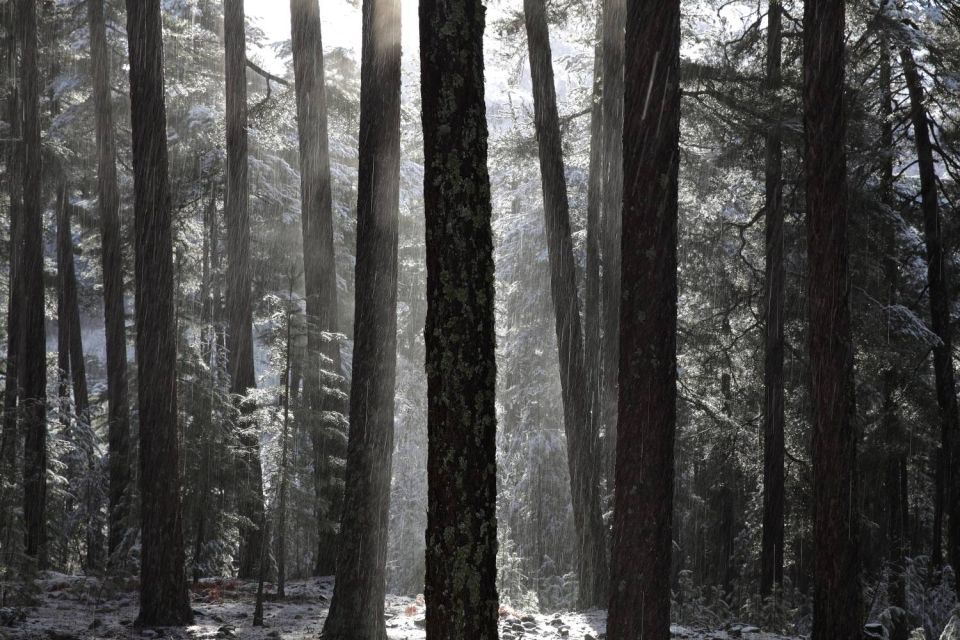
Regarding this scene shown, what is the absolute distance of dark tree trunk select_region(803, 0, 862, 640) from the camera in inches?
329

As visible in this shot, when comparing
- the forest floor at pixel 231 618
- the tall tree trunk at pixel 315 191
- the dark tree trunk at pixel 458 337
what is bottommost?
the forest floor at pixel 231 618

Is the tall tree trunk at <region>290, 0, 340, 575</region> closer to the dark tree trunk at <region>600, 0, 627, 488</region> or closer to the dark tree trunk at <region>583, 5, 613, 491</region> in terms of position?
the dark tree trunk at <region>600, 0, 627, 488</region>

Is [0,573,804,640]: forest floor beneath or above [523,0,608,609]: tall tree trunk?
beneath

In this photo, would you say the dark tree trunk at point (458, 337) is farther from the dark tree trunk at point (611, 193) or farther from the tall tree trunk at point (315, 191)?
the dark tree trunk at point (611, 193)

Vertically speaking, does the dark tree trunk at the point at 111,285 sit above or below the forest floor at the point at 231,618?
above

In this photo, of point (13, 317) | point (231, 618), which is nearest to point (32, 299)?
point (13, 317)

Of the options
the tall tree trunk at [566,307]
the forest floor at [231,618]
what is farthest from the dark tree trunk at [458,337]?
the tall tree trunk at [566,307]

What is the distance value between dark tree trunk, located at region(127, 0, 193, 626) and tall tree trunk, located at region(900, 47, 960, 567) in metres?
12.4

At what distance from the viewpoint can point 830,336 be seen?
28.4 feet

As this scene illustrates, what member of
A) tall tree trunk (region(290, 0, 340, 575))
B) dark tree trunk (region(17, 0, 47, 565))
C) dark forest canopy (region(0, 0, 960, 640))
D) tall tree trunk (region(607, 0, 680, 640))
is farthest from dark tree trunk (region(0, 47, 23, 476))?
tall tree trunk (region(607, 0, 680, 640))

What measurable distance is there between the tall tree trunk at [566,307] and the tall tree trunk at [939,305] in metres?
6.52

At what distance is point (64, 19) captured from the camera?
1897 cm

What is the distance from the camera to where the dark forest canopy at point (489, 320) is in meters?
6.77

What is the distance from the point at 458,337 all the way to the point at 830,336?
17.9ft
